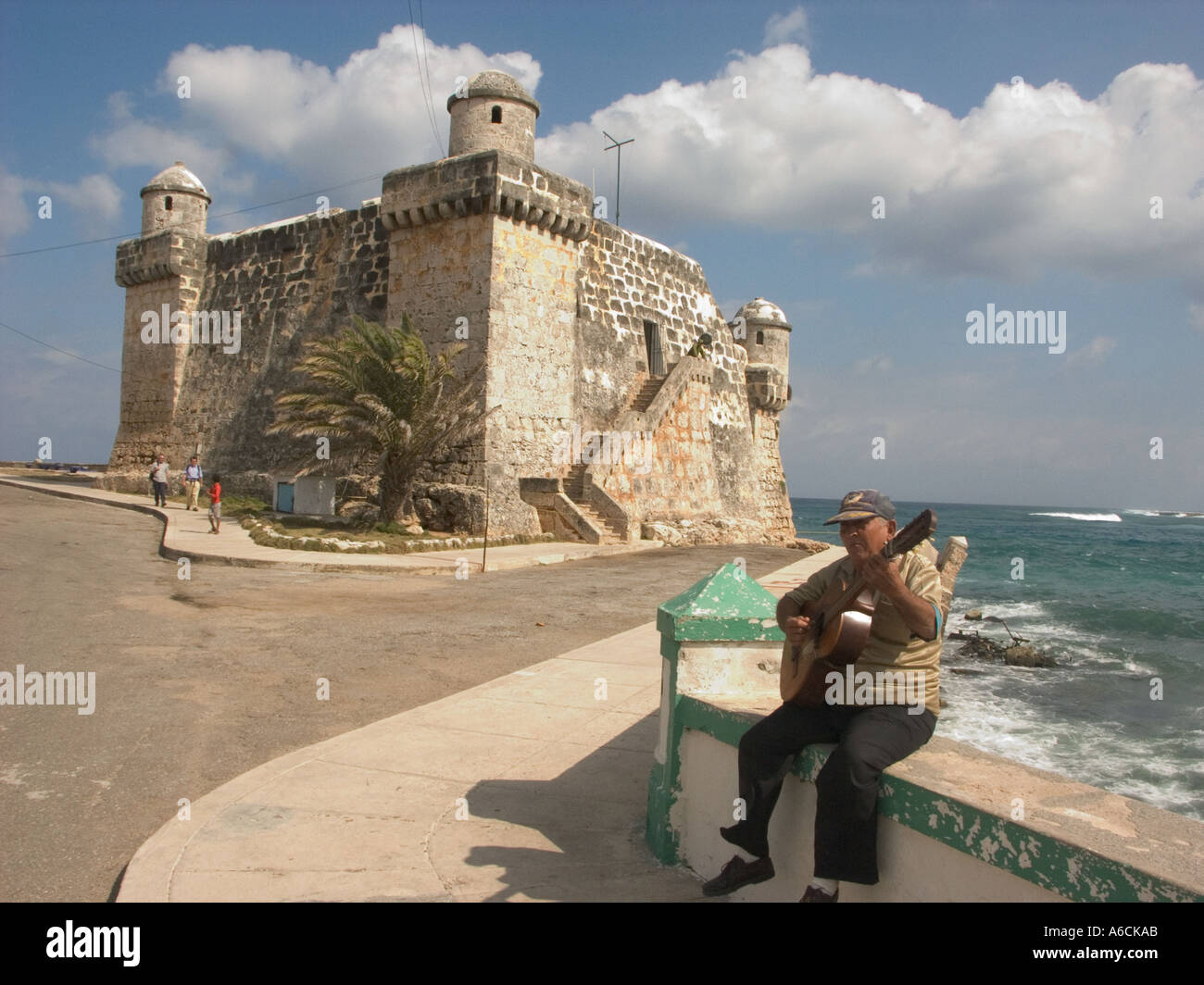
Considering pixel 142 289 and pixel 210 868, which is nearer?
pixel 210 868

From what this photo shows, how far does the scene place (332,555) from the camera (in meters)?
14.6

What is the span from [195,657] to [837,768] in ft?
20.3

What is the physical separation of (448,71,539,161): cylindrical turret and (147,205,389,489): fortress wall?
11.8 feet

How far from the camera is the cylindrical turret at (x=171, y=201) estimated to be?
83.0ft

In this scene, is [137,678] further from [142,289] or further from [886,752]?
[142,289]

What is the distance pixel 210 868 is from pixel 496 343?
51.9 feet

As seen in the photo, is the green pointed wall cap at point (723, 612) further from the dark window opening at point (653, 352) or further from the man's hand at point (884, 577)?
the dark window opening at point (653, 352)

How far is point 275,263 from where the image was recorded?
954 inches

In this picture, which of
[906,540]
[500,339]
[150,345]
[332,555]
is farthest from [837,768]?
[150,345]

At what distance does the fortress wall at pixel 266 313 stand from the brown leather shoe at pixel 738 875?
19.6 metres

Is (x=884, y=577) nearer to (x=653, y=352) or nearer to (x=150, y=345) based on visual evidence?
(x=653, y=352)

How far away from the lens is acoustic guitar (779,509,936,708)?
319 centimetres

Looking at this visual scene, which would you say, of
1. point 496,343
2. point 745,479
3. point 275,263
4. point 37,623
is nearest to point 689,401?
point 745,479

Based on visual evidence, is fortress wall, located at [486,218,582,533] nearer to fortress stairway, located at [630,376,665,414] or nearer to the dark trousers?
fortress stairway, located at [630,376,665,414]
